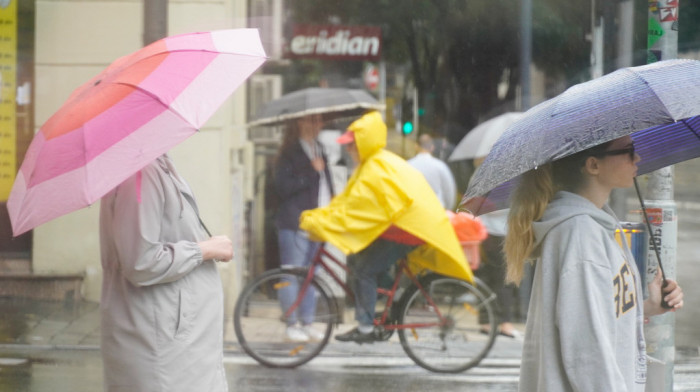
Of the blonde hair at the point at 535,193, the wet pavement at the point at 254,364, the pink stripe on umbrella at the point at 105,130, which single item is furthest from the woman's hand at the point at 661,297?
the wet pavement at the point at 254,364

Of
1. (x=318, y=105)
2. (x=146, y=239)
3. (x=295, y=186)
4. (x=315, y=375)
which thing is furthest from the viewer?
(x=318, y=105)

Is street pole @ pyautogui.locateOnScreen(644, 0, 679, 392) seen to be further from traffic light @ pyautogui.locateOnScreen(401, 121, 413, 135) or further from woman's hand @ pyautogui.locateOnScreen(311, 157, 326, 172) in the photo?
traffic light @ pyautogui.locateOnScreen(401, 121, 413, 135)

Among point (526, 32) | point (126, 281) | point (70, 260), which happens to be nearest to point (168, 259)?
point (126, 281)

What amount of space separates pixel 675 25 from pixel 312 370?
4186 millimetres

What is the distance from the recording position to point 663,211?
433 cm

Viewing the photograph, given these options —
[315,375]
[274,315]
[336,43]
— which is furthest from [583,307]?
[336,43]

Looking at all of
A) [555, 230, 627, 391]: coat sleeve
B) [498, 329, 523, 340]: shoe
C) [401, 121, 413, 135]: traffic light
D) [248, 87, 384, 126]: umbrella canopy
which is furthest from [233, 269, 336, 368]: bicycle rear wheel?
[555, 230, 627, 391]: coat sleeve

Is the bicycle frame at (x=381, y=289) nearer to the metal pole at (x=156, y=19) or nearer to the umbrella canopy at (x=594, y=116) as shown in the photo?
the metal pole at (x=156, y=19)

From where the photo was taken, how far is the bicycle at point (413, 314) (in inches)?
304

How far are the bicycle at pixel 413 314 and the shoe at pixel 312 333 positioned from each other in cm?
4

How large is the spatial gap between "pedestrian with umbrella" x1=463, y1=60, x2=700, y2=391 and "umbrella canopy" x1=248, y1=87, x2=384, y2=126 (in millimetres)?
6213

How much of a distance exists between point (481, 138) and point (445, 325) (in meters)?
3.00

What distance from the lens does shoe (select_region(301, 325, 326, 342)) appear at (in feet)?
25.9

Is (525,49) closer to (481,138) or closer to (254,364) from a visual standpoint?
(481,138)
